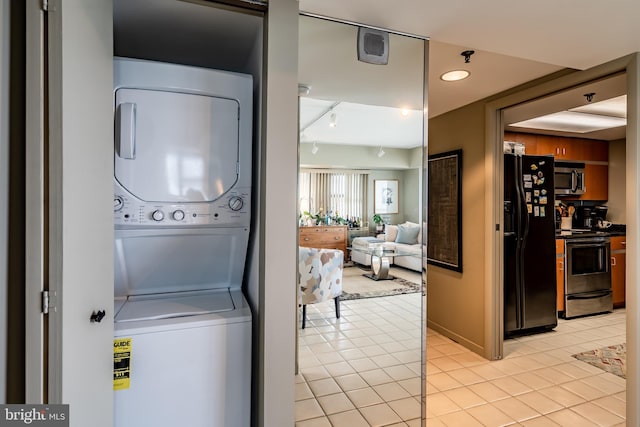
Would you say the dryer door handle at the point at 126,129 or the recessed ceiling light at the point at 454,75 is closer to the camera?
the dryer door handle at the point at 126,129

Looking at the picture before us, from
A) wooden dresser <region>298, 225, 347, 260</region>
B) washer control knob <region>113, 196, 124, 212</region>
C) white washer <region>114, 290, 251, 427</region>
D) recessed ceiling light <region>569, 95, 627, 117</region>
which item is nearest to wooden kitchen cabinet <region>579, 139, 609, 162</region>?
recessed ceiling light <region>569, 95, 627, 117</region>

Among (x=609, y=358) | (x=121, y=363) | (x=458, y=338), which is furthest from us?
(x=458, y=338)

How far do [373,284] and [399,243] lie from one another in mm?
353

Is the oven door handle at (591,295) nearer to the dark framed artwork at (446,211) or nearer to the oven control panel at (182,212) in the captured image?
the dark framed artwork at (446,211)

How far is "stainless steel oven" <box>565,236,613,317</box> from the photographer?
388 centimetres

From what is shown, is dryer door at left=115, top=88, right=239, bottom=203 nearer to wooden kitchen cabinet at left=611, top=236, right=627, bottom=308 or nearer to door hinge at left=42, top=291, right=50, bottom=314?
door hinge at left=42, top=291, right=50, bottom=314

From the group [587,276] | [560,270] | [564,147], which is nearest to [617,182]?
[564,147]

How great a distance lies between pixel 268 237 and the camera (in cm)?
142

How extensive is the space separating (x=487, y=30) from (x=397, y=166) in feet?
3.41

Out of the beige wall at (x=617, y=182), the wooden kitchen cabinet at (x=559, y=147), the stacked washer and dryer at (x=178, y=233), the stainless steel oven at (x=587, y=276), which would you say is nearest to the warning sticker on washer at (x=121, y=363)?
the stacked washer and dryer at (x=178, y=233)

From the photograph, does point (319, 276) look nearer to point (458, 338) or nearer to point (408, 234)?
point (408, 234)

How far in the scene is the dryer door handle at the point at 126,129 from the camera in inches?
55.4

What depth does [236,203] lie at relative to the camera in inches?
63.3

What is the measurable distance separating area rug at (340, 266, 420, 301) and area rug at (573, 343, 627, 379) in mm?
1961
